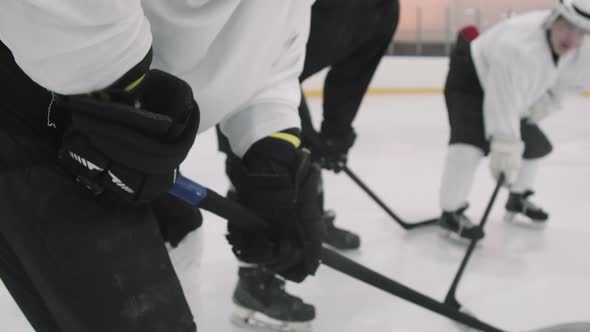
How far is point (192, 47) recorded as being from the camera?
0.70 m

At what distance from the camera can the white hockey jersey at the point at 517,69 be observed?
1.72m

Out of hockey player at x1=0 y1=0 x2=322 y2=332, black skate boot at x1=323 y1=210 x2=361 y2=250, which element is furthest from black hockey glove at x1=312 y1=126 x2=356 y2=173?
hockey player at x1=0 y1=0 x2=322 y2=332

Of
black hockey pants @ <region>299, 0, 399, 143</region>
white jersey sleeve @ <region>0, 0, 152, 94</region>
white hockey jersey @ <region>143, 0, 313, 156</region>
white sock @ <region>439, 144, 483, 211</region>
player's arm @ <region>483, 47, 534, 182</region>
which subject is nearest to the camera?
white jersey sleeve @ <region>0, 0, 152, 94</region>

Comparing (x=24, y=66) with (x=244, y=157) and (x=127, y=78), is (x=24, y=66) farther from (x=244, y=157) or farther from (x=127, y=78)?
(x=244, y=157)

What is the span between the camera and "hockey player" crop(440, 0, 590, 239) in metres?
1.71

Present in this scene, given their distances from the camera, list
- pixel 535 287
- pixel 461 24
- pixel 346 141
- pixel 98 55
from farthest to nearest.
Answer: pixel 461 24 → pixel 346 141 → pixel 535 287 → pixel 98 55

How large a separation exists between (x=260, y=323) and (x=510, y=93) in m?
1.01

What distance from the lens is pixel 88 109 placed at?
541mm

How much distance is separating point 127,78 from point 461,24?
572 cm

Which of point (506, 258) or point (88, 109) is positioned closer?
point (88, 109)

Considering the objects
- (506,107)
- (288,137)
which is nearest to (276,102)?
(288,137)

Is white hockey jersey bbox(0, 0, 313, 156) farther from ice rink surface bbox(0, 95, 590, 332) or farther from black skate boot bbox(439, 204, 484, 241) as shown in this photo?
black skate boot bbox(439, 204, 484, 241)

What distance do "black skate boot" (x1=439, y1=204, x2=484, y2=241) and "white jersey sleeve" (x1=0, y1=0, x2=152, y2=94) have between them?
4.62 ft

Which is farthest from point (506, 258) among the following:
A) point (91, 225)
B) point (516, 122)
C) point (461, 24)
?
point (461, 24)
